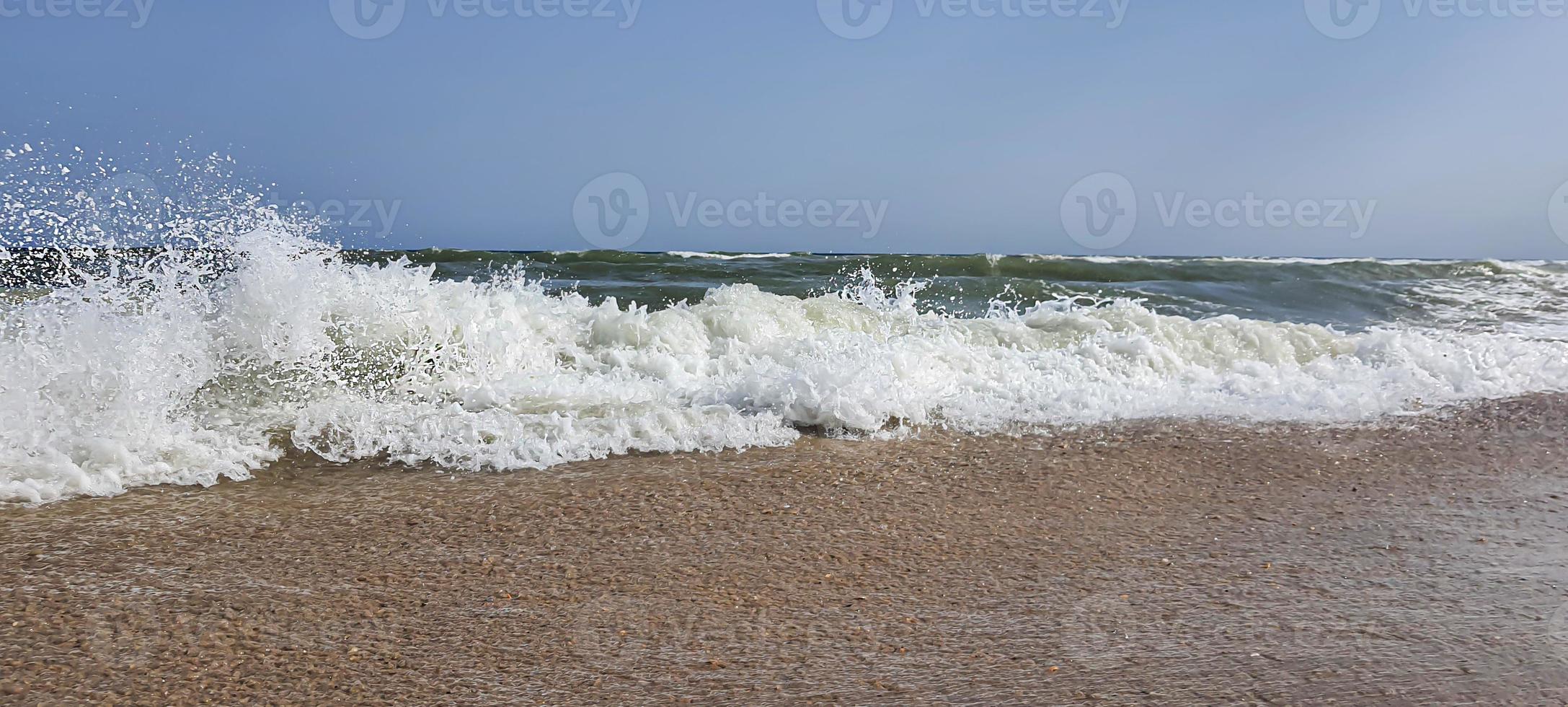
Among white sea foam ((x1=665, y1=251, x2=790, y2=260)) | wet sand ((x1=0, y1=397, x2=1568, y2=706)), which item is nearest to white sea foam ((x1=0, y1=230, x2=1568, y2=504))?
wet sand ((x1=0, y1=397, x2=1568, y2=706))

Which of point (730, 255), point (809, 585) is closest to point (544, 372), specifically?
point (809, 585)

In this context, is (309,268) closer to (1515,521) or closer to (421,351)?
(421,351)

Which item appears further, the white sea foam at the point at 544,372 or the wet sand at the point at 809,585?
the white sea foam at the point at 544,372

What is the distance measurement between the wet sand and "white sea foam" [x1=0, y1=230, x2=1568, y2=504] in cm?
41

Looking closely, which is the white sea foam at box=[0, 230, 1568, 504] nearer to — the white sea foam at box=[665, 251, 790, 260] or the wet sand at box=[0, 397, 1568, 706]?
the wet sand at box=[0, 397, 1568, 706]

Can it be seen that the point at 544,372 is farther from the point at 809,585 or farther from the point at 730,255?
the point at 730,255

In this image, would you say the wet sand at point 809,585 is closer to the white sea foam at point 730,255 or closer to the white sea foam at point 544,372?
the white sea foam at point 544,372

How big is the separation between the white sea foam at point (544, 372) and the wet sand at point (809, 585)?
0.41 metres

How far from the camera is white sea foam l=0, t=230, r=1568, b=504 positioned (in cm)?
411

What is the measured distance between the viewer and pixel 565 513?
11.0ft

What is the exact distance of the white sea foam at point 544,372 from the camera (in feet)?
13.5

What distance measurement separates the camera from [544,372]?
18.5ft

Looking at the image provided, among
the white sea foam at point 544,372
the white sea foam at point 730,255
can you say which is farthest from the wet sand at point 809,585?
the white sea foam at point 730,255

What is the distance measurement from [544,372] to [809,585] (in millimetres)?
3288
